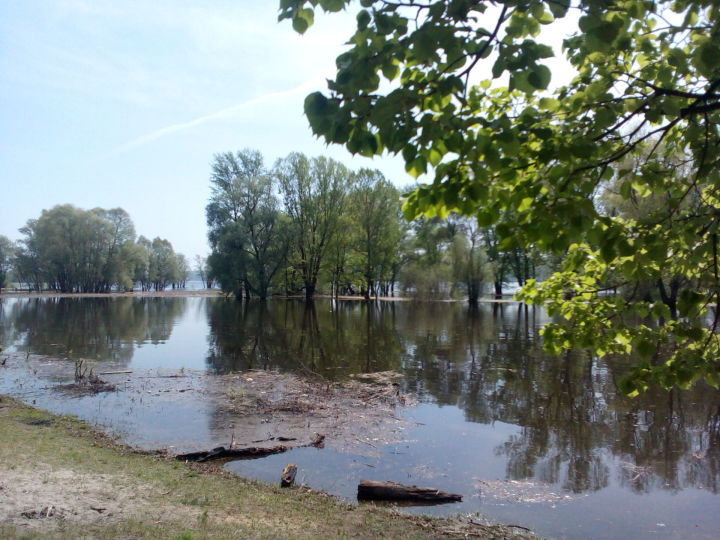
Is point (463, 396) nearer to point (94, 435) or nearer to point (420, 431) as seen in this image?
point (420, 431)

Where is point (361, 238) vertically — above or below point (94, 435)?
above

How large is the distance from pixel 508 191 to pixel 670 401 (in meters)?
11.6

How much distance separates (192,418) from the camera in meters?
10.2

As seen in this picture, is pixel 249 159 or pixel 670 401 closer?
pixel 670 401

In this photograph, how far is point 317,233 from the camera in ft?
196

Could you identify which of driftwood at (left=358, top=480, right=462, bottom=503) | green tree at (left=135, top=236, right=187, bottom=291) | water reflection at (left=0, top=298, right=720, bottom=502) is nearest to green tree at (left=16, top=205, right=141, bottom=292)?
green tree at (left=135, top=236, right=187, bottom=291)

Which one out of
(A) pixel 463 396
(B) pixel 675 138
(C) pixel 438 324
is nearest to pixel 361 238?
(C) pixel 438 324

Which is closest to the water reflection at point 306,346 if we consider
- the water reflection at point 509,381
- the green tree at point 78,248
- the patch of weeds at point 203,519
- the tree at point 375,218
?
the water reflection at point 509,381

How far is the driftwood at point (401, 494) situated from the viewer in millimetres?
6441

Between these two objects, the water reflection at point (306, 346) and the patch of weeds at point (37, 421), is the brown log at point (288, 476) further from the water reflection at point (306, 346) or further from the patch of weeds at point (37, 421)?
the water reflection at point (306, 346)

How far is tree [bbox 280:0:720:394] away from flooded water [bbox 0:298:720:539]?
12.8 ft

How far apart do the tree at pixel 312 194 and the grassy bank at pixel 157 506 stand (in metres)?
51.6

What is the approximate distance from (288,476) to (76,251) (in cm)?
8365

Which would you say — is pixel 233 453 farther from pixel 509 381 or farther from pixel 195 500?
pixel 509 381
